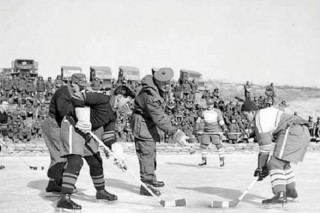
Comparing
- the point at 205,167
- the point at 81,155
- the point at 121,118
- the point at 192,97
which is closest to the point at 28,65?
the point at 192,97

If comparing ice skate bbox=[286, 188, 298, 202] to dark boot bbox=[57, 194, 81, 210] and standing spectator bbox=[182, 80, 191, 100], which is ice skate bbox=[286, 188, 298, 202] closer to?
dark boot bbox=[57, 194, 81, 210]

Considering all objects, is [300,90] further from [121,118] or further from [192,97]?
[121,118]

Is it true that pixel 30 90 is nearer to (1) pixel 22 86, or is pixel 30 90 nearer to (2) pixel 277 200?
(1) pixel 22 86

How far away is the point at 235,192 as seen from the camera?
27.9 feet

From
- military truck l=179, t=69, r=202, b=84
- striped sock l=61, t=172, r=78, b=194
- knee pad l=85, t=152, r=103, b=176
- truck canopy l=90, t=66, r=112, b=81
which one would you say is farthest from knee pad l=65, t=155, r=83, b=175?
truck canopy l=90, t=66, r=112, b=81

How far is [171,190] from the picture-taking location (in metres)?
8.62

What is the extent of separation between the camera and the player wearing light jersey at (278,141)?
6.80 metres

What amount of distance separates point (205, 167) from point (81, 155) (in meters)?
6.78

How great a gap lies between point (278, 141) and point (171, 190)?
2.29m

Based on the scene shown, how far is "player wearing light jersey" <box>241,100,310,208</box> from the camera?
22.3 feet

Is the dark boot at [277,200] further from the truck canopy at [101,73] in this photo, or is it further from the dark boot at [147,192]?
the truck canopy at [101,73]

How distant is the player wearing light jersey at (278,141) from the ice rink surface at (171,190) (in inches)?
14.8

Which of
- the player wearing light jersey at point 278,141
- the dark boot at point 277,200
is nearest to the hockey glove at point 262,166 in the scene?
the player wearing light jersey at point 278,141

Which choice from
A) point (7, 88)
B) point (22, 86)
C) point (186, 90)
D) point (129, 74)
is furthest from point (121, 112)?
point (129, 74)
